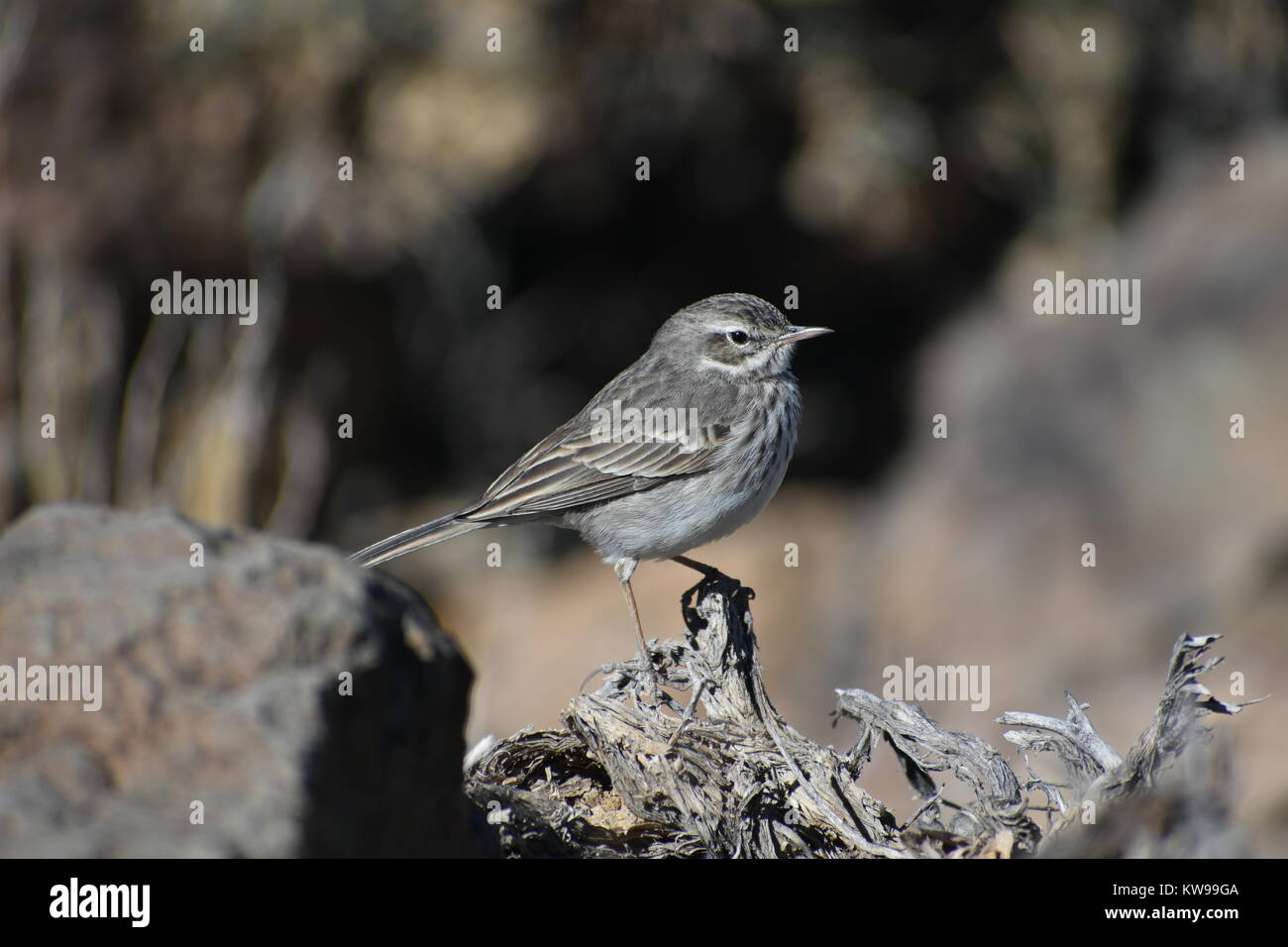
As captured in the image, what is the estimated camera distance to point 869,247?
13.0m

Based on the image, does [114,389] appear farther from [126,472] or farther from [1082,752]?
[1082,752]

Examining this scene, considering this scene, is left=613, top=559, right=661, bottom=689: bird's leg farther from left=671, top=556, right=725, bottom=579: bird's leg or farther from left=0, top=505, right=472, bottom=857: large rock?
left=0, top=505, right=472, bottom=857: large rock

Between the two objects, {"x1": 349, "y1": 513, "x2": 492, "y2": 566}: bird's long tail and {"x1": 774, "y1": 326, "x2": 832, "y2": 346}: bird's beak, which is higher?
{"x1": 774, "y1": 326, "x2": 832, "y2": 346}: bird's beak

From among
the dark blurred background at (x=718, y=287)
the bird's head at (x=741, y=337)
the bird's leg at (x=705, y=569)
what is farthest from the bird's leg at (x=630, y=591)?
the dark blurred background at (x=718, y=287)

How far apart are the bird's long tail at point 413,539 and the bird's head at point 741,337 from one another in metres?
1.64

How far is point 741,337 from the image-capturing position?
7.12 metres

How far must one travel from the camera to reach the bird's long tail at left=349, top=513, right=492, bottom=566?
20.6 feet

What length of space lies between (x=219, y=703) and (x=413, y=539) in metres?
3.16

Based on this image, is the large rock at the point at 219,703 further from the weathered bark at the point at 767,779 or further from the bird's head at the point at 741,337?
the bird's head at the point at 741,337

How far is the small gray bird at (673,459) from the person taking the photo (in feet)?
21.5

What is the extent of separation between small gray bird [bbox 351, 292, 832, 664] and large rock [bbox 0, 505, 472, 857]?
2739mm

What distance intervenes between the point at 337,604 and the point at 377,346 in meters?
9.87

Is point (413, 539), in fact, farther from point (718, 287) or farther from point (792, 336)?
point (718, 287)

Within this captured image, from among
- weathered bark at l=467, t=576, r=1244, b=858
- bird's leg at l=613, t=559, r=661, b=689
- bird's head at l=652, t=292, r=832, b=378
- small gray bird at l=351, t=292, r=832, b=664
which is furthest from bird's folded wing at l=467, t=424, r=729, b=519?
weathered bark at l=467, t=576, r=1244, b=858
